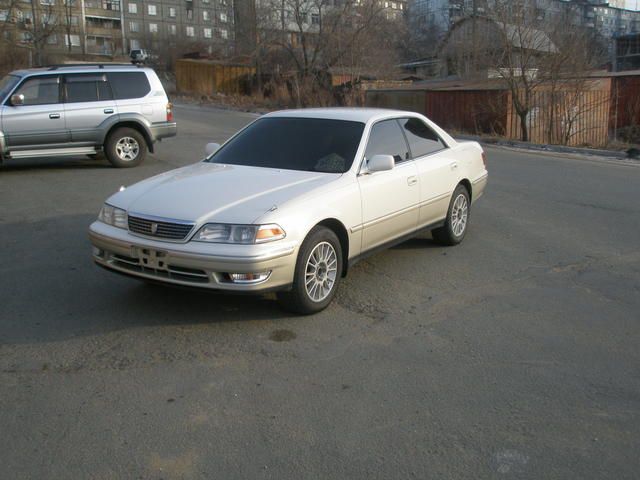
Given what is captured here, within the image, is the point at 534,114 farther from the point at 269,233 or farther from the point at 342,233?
the point at 269,233

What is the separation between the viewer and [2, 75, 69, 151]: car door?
1199 centimetres

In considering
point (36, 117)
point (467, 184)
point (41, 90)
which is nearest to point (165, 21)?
point (41, 90)

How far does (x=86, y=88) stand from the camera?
12.7m

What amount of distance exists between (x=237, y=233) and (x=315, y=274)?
2.46 feet

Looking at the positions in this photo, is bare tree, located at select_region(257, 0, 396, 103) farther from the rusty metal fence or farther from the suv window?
the suv window

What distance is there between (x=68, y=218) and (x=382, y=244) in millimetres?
4522

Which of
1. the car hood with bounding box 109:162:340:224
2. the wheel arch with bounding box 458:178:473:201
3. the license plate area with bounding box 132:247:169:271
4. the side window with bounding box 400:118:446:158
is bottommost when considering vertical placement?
the license plate area with bounding box 132:247:169:271

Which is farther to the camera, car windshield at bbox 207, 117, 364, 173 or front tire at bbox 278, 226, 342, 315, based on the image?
car windshield at bbox 207, 117, 364, 173

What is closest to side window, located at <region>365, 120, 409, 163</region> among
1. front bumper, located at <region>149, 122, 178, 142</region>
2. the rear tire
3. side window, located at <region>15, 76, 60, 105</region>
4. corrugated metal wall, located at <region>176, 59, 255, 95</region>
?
the rear tire

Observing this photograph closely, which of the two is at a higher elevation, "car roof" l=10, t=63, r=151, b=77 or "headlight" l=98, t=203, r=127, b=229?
"car roof" l=10, t=63, r=151, b=77

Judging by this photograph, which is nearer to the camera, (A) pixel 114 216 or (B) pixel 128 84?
(A) pixel 114 216

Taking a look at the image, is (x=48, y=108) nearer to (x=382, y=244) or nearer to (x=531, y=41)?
(x=382, y=244)

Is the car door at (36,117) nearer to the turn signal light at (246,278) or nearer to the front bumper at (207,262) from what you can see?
the front bumper at (207,262)

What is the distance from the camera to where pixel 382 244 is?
6.20 meters
